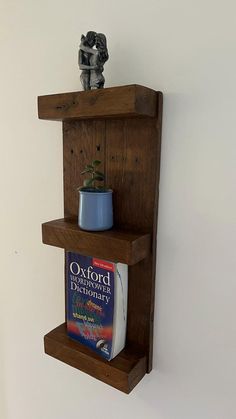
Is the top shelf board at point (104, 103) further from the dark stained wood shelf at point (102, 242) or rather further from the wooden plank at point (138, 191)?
the dark stained wood shelf at point (102, 242)

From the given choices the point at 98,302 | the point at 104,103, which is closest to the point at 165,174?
the point at 104,103

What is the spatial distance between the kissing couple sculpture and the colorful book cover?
360 mm

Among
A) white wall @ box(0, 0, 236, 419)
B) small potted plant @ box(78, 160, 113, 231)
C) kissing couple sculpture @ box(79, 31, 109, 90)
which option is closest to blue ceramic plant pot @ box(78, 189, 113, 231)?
small potted plant @ box(78, 160, 113, 231)

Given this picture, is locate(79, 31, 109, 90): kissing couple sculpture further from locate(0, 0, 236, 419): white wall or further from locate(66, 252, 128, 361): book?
locate(66, 252, 128, 361): book

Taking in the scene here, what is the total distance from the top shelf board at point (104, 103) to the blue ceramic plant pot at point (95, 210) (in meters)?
0.15

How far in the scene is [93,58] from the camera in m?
0.55

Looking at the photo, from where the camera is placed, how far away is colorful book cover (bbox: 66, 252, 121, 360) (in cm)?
60

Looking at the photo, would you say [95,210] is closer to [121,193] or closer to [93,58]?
[121,193]

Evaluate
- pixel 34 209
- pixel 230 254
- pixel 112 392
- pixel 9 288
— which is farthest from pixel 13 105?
pixel 112 392

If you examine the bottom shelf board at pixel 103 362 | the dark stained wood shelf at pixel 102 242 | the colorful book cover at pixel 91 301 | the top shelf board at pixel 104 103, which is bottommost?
the bottom shelf board at pixel 103 362

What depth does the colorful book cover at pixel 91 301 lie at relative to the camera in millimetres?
603

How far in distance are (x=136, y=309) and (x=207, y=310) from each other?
153mm

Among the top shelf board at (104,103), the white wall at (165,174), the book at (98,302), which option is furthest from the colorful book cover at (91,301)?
the top shelf board at (104,103)

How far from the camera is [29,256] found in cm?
81
